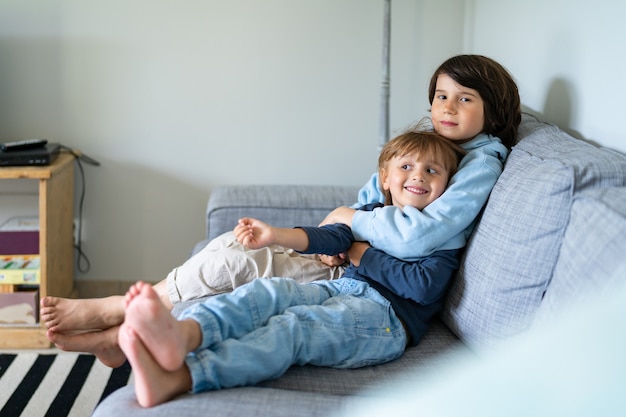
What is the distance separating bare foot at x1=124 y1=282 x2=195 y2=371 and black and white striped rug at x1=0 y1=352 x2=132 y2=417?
925mm

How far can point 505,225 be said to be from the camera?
56.6 inches

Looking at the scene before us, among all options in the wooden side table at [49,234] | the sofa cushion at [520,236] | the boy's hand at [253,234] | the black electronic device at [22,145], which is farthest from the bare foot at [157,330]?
the black electronic device at [22,145]

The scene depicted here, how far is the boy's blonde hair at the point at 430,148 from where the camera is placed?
1657 mm

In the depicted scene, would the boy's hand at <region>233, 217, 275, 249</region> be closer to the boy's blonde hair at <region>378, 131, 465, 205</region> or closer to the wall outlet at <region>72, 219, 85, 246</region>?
the boy's blonde hair at <region>378, 131, 465, 205</region>

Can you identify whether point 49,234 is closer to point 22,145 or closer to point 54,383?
point 22,145

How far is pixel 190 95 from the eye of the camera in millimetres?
2666

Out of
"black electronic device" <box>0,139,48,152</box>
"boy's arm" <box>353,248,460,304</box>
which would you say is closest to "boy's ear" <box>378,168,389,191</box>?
"boy's arm" <box>353,248,460,304</box>

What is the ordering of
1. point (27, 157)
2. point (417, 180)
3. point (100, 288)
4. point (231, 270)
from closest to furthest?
point (417, 180)
point (231, 270)
point (27, 157)
point (100, 288)

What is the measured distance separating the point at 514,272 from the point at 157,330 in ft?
2.21

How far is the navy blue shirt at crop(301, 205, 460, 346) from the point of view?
4.99ft

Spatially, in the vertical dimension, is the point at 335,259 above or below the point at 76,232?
above

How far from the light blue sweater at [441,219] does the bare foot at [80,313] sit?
590mm

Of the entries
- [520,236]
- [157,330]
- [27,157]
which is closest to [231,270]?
[157,330]

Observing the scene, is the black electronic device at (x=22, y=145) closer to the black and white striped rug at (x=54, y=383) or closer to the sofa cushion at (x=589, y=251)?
the black and white striped rug at (x=54, y=383)
